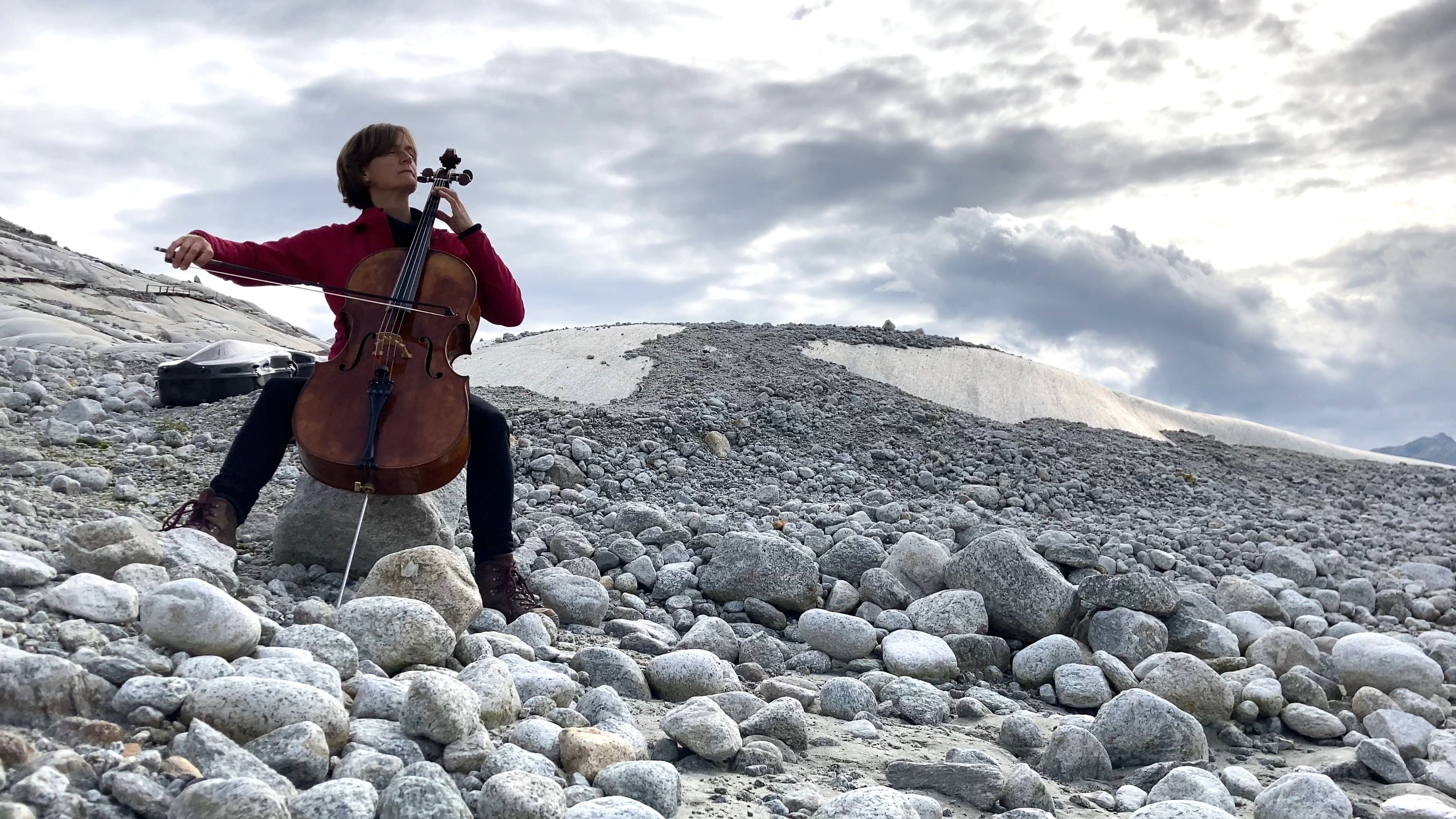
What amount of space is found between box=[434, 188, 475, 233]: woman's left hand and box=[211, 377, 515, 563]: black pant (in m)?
0.70

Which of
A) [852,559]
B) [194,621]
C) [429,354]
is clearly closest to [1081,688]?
[852,559]

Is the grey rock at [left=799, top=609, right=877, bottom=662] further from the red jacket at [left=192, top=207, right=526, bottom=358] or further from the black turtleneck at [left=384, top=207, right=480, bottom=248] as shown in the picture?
the black turtleneck at [left=384, top=207, right=480, bottom=248]

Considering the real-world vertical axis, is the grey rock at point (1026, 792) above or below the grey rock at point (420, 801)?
above

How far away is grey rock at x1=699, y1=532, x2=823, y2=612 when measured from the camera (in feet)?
16.1

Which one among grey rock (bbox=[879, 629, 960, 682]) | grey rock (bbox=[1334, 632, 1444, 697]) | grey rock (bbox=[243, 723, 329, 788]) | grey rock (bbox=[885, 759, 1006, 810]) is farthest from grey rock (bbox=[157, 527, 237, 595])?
grey rock (bbox=[1334, 632, 1444, 697])

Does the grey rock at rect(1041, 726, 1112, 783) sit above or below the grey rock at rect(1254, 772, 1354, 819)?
below

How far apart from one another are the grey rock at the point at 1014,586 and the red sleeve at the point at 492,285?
2542 millimetres

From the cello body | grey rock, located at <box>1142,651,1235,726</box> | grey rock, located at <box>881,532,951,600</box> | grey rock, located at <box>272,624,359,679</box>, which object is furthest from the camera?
grey rock, located at <box>881,532,951,600</box>

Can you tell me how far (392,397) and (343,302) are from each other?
0.56 m

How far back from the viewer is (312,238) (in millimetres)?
4262

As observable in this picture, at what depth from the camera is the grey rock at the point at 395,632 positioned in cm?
292

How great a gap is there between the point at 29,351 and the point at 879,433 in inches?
304

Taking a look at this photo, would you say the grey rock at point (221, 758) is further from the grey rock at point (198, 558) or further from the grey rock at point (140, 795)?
the grey rock at point (198, 558)

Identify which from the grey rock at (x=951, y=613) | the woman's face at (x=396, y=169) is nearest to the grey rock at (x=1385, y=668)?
the grey rock at (x=951, y=613)
